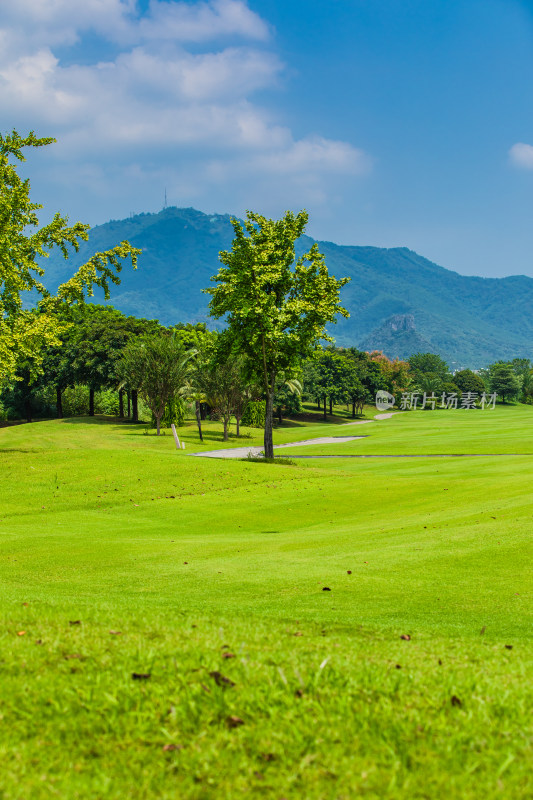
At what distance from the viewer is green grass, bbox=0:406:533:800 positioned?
11.3 feet

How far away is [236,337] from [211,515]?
1919 cm

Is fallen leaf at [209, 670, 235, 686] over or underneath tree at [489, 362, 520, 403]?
underneath

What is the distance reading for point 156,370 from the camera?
6072 cm

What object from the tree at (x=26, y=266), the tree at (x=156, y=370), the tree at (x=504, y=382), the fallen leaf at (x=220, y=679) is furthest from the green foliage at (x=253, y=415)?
the tree at (x=504, y=382)

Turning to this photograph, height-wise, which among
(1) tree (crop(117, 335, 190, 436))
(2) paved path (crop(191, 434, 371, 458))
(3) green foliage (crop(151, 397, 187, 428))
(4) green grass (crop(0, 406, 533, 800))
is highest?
(1) tree (crop(117, 335, 190, 436))

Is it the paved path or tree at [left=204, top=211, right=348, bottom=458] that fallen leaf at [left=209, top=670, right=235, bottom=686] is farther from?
the paved path

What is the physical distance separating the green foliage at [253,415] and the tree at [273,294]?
3903 centimetres

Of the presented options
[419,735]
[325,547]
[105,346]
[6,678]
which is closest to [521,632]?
[419,735]

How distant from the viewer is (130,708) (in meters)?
4.11

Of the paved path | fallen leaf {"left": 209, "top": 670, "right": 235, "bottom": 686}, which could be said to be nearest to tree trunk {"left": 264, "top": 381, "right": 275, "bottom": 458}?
the paved path

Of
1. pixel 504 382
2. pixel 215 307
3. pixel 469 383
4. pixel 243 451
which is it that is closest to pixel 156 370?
pixel 243 451

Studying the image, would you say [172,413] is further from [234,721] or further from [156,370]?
[234,721]

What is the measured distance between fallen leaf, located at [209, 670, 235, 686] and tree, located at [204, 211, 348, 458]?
3029cm

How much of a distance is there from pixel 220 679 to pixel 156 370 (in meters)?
57.6
